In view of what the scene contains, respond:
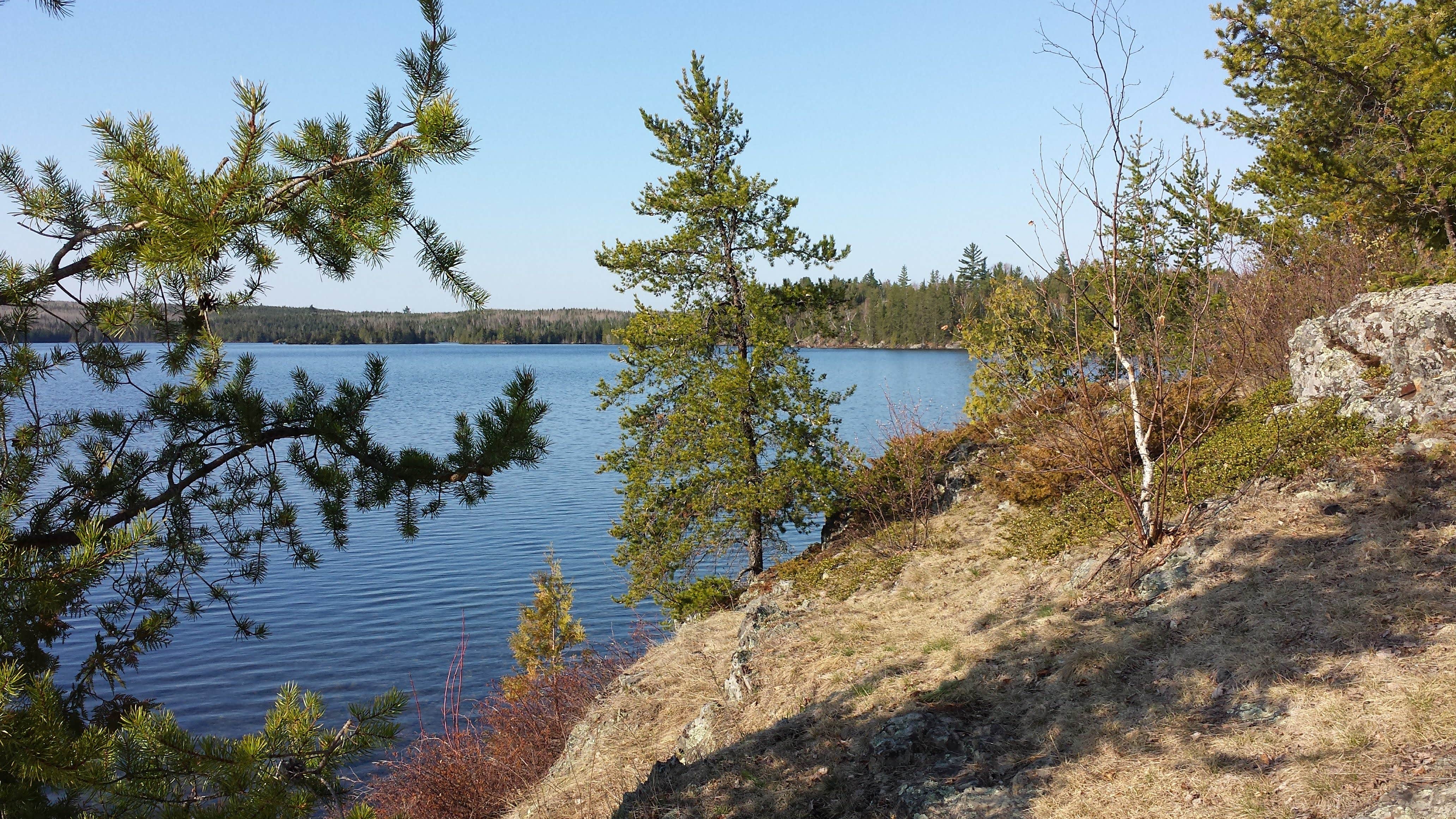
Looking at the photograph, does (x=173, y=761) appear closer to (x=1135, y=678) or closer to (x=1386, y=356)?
(x=1135, y=678)

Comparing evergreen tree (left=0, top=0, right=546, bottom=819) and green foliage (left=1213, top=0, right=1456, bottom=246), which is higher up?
green foliage (left=1213, top=0, right=1456, bottom=246)

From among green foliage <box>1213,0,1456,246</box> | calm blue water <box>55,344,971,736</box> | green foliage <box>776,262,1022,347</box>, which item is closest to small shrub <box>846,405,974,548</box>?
calm blue water <box>55,344,971,736</box>

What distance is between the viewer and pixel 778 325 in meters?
13.0

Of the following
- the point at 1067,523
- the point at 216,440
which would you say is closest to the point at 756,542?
the point at 1067,523

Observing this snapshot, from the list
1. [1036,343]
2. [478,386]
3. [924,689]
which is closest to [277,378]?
A: [478,386]

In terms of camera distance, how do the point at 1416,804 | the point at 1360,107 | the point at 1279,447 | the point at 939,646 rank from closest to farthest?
the point at 1416,804 < the point at 939,646 < the point at 1279,447 < the point at 1360,107

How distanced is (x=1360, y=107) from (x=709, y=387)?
385 inches

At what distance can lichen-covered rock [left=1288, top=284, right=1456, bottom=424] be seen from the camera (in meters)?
7.18

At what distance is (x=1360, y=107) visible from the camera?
11203 mm

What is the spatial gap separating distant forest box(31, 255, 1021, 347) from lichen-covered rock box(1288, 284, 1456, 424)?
144 inches

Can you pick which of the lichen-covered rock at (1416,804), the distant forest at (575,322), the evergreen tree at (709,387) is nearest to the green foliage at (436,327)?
the distant forest at (575,322)

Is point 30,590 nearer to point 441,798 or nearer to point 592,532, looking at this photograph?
point 441,798

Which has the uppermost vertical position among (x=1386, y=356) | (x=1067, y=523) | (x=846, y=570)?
(x=1386, y=356)

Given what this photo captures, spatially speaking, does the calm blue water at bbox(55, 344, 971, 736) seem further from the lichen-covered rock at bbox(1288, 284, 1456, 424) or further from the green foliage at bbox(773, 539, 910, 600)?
the lichen-covered rock at bbox(1288, 284, 1456, 424)
